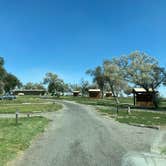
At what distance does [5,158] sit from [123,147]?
4438 millimetres

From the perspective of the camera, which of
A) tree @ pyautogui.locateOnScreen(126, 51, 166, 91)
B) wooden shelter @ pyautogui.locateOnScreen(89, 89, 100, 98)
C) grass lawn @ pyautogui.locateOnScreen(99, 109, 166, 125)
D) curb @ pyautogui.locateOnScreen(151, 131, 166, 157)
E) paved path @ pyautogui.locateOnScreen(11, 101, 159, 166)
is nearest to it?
paved path @ pyautogui.locateOnScreen(11, 101, 159, 166)

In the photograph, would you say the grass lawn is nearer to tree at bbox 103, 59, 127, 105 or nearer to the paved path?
the paved path

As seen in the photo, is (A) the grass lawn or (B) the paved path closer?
(B) the paved path

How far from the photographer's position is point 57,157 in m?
9.23

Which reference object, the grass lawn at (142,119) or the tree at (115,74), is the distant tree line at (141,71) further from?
the grass lawn at (142,119)

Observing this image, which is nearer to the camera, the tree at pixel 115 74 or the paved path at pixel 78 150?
the paved path at pixel 78 150

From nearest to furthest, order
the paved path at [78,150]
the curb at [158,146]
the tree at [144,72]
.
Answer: the paved path at [78,150] → the curb at [158,146] → the tree at [144,72]

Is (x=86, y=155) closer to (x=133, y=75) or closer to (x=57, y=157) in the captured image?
(x=57, y=157)

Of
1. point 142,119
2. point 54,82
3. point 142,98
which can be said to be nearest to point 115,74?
point 142,98

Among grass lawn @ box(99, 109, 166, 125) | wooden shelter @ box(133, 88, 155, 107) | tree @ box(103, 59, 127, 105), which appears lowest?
grass lawn @ box(99, 109, 166, 125)

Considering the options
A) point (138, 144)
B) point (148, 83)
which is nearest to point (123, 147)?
point (138, 144)

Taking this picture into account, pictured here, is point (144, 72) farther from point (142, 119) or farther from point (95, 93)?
point (95, 93)

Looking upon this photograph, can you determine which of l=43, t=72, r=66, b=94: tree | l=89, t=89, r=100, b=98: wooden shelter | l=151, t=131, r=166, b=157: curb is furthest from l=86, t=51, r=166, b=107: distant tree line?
l=43, t=72, r=66, b=94: tree

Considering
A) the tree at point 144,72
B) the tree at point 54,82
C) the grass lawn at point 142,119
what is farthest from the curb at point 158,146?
the tree at point 54,82
